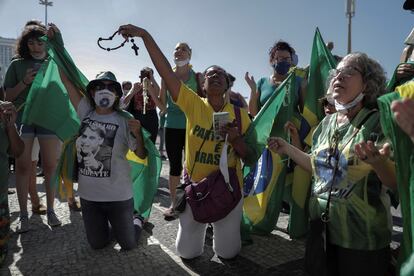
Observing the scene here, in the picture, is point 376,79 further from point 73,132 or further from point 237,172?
point 73,132

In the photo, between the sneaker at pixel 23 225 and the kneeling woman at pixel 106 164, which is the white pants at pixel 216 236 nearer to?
the kneeling woman at pixel 106 164

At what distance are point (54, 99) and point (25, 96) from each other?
47 cm

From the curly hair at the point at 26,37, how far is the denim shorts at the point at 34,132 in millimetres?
802

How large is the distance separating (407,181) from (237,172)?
177 centimetres

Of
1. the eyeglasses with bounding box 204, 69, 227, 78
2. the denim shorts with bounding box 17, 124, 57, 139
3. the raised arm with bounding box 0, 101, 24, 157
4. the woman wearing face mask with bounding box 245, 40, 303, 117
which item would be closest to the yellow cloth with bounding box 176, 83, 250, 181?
the eyeglasses with bounding box 204, 69, 227, 78

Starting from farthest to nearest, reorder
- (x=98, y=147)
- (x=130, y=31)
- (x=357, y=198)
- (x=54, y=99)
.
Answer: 1. (x=54, y=99)
2. (x=98, y=147)
3. (x=130, y=31)
4. (x=357, y=198)

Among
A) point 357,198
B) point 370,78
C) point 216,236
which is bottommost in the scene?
point 216,236

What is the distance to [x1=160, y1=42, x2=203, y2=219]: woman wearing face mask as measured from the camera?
14.8ft

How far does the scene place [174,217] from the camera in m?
4.46

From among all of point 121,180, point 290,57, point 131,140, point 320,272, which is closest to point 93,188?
point 121,180

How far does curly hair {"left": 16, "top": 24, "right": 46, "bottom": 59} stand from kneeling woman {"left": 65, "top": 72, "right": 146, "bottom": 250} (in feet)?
3.55

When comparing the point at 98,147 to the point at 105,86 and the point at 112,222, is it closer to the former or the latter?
the point at 105,86

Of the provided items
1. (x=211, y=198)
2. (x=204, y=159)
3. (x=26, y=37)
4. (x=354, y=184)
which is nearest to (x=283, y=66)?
(x=204, y=159)

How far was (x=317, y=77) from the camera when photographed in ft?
11.4
